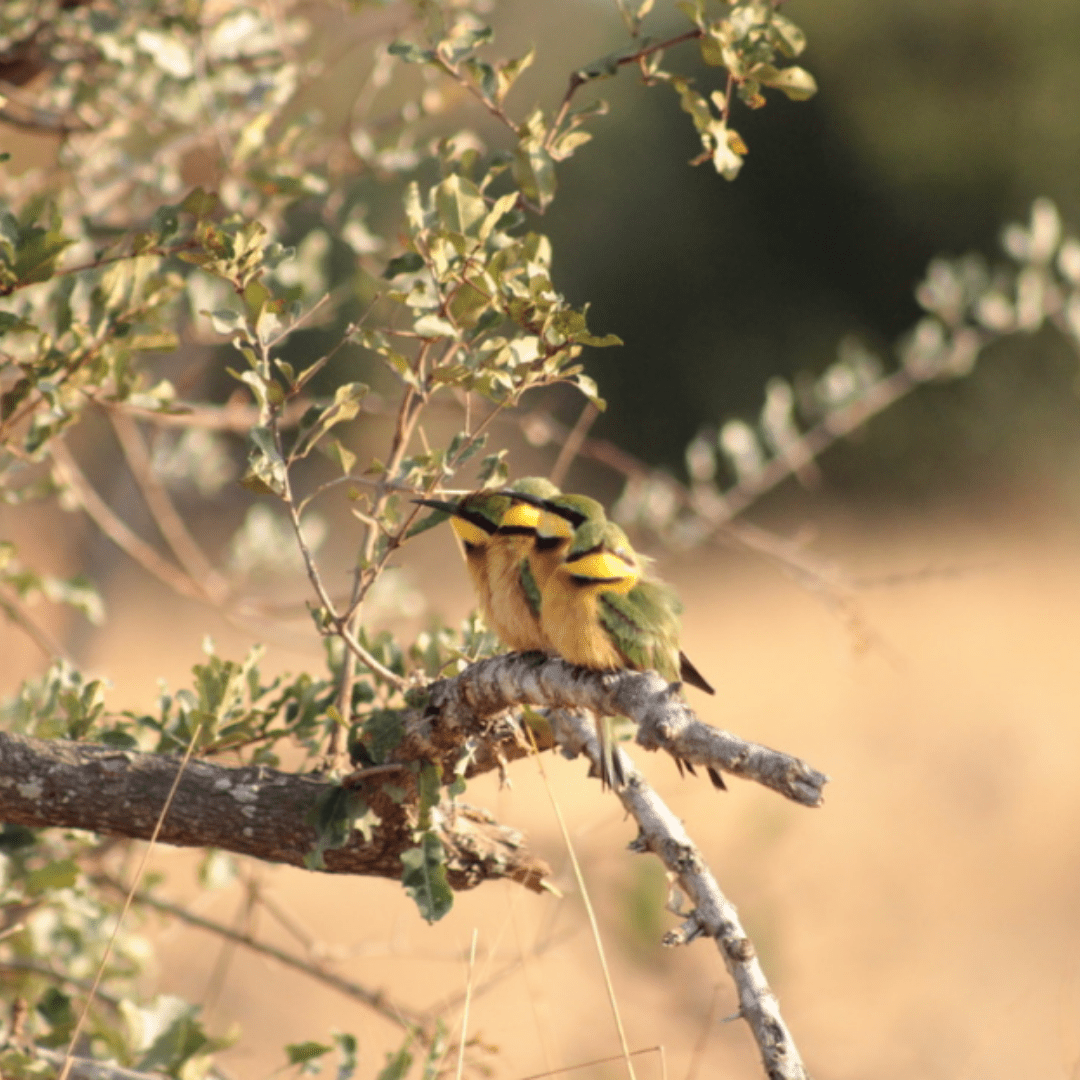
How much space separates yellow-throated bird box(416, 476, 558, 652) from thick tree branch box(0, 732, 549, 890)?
1.15 feet

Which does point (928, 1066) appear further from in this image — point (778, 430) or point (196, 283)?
point (196, 283)

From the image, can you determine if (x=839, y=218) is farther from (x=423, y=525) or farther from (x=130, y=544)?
(x=423, y=525)

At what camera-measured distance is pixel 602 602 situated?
186 cm

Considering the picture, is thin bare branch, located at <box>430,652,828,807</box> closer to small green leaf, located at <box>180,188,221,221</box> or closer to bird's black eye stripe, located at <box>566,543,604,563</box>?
bird's black eye stripe, located at <box>566,543,604,563</box>

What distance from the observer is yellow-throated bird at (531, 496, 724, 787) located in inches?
69.8

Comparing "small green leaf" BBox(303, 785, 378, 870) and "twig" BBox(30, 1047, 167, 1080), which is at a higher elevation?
"small green leaf" BBox(303, 785, 378, 870)

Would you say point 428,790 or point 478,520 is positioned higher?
point 478,520

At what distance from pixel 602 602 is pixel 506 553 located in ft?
1.26

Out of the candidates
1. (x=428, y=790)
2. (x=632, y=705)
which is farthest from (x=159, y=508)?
(x=632, y=705)

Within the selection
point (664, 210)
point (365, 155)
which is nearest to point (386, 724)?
point (365, 155)

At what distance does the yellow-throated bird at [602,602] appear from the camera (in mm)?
1772

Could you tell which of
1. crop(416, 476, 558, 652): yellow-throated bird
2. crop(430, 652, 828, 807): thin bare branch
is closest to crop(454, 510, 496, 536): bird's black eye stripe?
crop(416, 476, 558, 652): yellow-throated bird

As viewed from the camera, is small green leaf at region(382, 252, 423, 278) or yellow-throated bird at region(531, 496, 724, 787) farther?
yellow-throated bird at region(531, 496, 724, 787)

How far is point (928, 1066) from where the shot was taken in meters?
4.75
